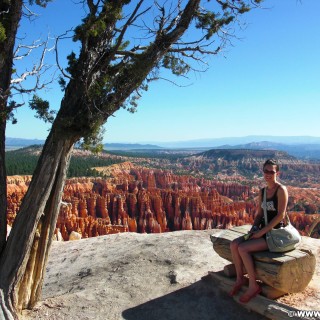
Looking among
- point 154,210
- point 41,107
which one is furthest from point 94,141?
point 154,210

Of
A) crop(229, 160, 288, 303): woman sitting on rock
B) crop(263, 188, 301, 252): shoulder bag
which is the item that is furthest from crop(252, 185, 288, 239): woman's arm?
crop(263, 188, 301, 252): shoulder bag

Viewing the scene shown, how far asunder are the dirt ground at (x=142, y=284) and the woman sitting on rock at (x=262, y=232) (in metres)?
0.63

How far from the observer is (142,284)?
287 inches

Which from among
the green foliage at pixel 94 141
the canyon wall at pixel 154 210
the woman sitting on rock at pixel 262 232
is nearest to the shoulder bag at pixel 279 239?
the woman sitting on rock at pixel 262 232

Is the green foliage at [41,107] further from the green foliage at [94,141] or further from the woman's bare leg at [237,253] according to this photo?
the woman's bare leg at [237,253]

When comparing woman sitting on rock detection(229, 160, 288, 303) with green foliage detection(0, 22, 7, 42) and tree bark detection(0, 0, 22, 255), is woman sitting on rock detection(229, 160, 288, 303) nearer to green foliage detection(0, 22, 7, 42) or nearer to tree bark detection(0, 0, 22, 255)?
tree bark detection(0, 0, 22, 255)

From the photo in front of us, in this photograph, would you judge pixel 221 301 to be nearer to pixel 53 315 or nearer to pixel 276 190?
pixel 276 190

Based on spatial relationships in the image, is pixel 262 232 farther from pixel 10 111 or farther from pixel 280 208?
pixel 10 111

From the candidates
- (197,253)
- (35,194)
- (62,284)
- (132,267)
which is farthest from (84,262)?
(35,194)

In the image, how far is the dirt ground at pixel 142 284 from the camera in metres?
6.14

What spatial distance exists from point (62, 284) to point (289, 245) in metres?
5.24

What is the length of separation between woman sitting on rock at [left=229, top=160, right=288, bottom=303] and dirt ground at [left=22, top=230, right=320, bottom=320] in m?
0.63

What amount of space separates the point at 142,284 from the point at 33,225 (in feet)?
8.75

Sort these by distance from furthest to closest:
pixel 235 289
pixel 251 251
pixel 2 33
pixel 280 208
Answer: pixel 235 289 < pixel 251 251 < pixel 280 208 < pixel 2 33
